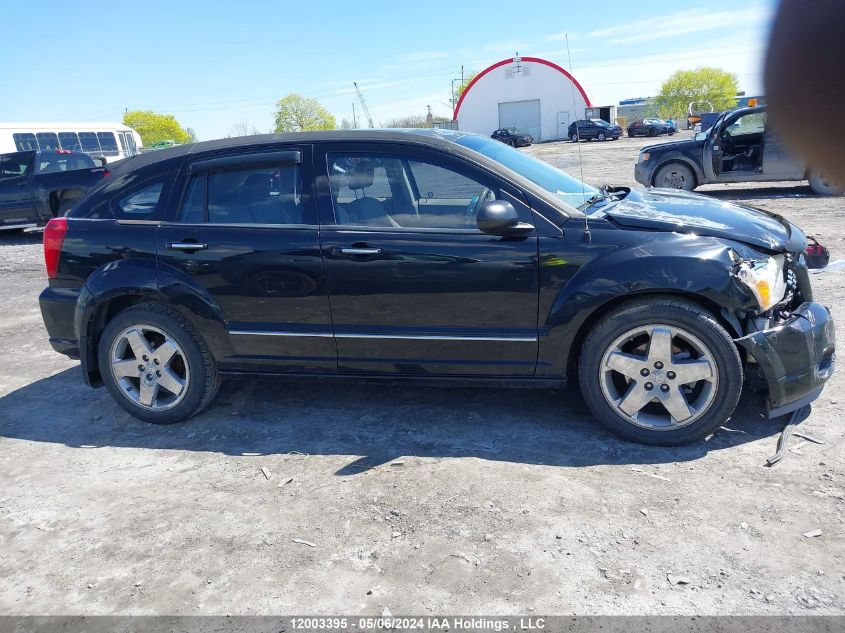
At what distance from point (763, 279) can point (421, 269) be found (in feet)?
5.89

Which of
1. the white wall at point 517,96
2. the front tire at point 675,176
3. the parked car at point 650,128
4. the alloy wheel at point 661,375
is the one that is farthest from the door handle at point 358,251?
the white wall at point 517,96

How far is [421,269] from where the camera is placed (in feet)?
12.3

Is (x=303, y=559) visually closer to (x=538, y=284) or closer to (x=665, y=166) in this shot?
(x=538, y=284)

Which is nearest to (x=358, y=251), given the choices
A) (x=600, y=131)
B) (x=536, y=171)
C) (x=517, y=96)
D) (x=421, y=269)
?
(x=421, y=269)

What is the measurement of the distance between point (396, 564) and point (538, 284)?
165 centimetres

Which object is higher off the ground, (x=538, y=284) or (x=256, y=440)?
(x=538, y=284)

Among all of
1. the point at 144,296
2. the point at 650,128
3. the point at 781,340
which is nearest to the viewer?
the point at 781,340

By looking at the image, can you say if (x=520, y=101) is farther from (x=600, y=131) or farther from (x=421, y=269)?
(x=421, y=269)

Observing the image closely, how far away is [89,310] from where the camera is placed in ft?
13.7

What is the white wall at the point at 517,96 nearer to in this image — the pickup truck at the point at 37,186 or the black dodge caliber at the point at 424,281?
the pickup truck at the point at 37,186

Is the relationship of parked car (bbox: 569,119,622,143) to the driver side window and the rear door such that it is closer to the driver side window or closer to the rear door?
the driver side window

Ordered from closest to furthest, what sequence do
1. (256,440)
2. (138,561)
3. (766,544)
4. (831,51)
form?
(831,51)
(766,544)
(138,561)
(256,440)

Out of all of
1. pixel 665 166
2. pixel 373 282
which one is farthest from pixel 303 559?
pixel 665 166

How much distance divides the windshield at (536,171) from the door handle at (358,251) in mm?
858
